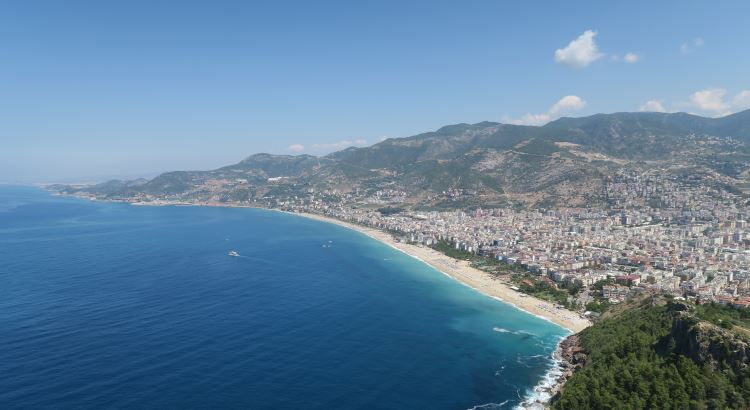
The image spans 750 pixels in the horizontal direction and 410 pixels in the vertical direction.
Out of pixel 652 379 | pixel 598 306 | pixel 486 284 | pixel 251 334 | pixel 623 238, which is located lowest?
pixel 486 284

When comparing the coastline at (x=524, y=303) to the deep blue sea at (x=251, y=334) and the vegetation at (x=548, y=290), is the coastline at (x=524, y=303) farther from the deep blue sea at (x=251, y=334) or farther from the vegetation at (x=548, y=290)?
the vegetation at (x=548, y=290)

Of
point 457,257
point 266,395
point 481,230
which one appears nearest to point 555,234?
point 481,230

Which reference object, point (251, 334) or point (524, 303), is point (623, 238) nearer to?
point (524, 303)

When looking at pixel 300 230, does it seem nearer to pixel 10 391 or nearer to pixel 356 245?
pixel 356 245

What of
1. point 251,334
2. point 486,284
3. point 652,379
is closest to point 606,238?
point 486,284

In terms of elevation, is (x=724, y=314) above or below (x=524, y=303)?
above

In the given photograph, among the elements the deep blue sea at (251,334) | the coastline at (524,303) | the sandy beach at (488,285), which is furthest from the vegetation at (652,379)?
the sandy beach at (488,285)
